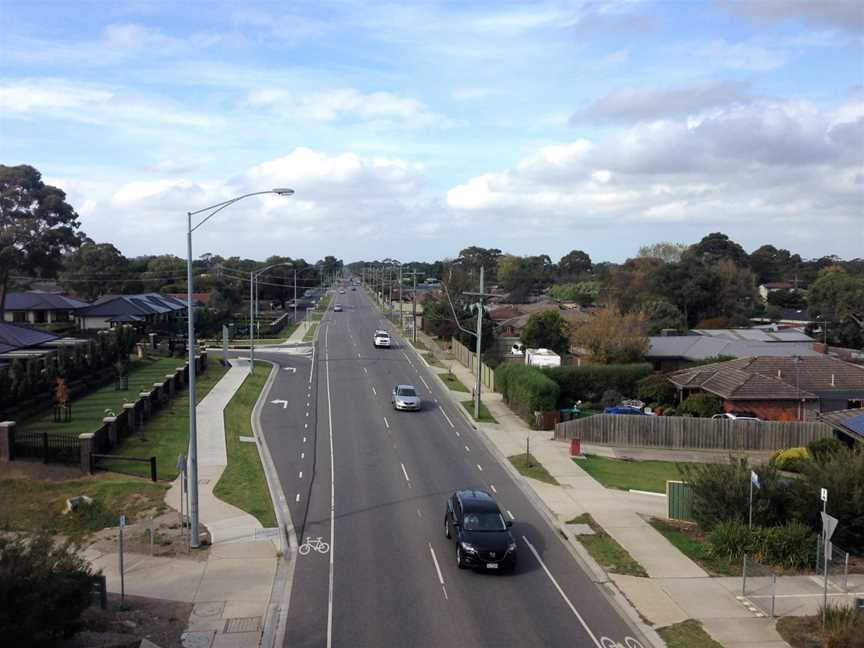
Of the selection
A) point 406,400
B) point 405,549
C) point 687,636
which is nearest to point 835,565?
point 687,636

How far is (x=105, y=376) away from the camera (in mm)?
47031

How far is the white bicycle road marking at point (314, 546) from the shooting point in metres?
19.6

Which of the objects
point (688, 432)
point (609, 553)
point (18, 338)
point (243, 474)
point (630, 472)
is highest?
point (18, 338)

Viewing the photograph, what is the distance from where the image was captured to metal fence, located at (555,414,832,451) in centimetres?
3506

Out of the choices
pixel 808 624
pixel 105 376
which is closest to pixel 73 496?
pixel 808 624


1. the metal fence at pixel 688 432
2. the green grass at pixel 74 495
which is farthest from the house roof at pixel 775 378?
the green grass at pixel 74 495

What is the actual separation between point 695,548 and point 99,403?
29.9 m

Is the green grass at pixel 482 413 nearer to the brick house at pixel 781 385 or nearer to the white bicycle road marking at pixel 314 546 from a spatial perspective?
the brick house at pixel 781 385

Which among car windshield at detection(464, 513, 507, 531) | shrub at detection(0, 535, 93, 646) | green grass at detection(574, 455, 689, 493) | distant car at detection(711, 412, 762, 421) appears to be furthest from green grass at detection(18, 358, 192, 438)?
distant car at detection(711, 412, 762, 421)

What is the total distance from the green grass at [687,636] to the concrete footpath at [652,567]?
0.16m

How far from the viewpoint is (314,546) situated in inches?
788

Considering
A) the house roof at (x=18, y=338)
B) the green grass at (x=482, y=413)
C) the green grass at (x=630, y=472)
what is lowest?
the green grass at (x=630, y=472)

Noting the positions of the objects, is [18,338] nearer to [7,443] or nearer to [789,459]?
[7,443]

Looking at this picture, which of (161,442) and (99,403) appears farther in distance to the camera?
(99,403)
